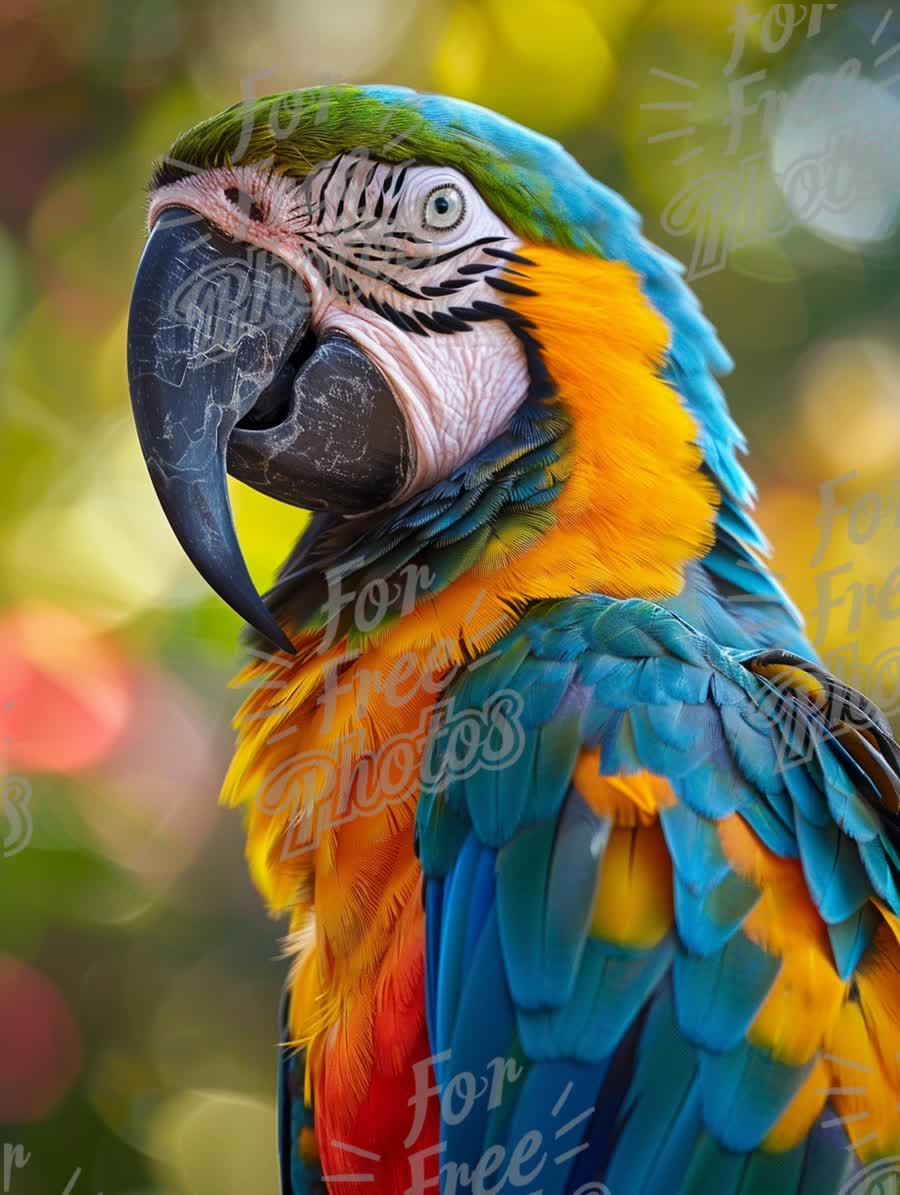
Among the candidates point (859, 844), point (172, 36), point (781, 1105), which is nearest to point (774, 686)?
point (859, 844)

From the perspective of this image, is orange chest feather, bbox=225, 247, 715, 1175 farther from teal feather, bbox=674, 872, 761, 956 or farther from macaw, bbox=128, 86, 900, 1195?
teal feather, bbox=674, 872, 761, 956

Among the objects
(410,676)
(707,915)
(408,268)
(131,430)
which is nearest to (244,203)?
(408,268)

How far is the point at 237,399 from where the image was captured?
0.94m

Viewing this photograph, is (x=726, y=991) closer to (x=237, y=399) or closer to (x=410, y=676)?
(x=410, y=676)

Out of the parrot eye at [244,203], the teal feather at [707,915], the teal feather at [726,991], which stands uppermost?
the parrot eye at [244,203]

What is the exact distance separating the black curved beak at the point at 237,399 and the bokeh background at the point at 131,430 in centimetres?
73

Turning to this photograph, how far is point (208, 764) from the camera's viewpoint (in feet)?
6.10

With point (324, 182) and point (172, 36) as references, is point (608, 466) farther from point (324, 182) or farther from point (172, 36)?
point (172, 36)

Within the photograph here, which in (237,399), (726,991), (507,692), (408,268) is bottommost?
(726,991)

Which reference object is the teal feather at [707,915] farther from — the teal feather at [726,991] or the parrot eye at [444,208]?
the parrot eye at [444,208]

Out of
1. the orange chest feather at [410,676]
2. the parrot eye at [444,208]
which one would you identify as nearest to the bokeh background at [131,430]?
the orange chest feather at [410,676]

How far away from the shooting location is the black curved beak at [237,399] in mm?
931

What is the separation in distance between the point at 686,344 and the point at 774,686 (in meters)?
0.36

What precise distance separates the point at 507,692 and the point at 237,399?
0.33 m
